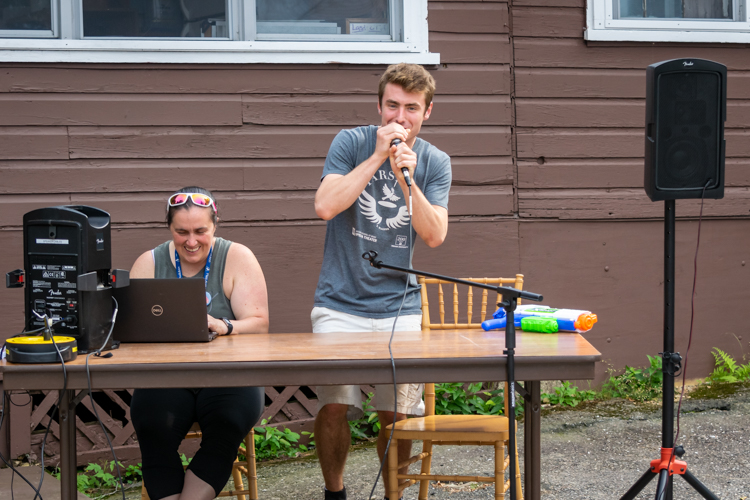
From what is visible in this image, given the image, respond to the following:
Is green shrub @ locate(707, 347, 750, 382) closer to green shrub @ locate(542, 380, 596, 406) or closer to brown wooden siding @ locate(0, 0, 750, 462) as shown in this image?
brown wooden siding @ locate(0, 0, 750, 462)

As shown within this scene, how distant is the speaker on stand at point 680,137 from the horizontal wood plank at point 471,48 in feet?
6.07

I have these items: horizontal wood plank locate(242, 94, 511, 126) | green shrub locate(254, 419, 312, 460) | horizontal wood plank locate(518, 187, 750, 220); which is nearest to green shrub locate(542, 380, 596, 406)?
horizontal wood plank locate(518, 187, 750, 220)

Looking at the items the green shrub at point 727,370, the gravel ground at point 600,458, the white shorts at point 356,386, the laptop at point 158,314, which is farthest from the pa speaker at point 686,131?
Answer: the green shrub at point 727,370

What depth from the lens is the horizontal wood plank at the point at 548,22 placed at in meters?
4.52

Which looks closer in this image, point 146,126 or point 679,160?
point 679,160

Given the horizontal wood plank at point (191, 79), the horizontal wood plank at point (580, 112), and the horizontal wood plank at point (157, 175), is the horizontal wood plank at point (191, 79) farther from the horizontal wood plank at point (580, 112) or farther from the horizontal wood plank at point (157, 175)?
the horizontal wood plank at point (580, 112)

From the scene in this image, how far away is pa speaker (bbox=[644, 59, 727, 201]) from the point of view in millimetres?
2691

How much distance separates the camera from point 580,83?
15.1ft

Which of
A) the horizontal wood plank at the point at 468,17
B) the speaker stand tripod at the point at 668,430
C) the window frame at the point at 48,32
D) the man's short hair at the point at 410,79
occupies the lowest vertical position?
the speaker stand tripod at the point at 668,430

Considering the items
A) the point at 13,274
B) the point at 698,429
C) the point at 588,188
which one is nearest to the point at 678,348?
the point at 698,429

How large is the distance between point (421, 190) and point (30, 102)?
2337 millimetres

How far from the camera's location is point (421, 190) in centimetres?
305

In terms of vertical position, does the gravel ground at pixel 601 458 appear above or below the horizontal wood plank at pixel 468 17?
below

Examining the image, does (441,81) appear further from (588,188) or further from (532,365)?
(532,365)
